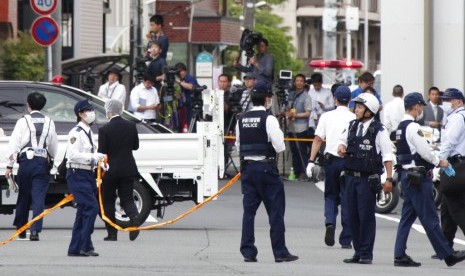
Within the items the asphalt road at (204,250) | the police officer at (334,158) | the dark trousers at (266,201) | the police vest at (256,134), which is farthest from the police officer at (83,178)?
the police officer at (334,158)

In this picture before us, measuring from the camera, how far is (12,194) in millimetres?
19531

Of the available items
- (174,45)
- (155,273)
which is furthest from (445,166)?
(174,45)

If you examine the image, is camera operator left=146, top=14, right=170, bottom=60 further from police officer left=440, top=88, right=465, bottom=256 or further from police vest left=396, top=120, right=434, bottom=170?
police vest left=396, top=120, right=434, bottom=170

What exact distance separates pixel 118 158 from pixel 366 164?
3414 millimetres

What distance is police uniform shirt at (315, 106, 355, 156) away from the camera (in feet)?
57.6

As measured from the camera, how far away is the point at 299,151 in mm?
28219

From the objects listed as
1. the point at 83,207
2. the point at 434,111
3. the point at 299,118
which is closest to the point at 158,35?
the point at 299,118

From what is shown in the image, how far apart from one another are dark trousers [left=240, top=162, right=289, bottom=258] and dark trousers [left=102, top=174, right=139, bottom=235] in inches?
96.4

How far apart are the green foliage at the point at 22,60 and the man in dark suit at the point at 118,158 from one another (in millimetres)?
23606

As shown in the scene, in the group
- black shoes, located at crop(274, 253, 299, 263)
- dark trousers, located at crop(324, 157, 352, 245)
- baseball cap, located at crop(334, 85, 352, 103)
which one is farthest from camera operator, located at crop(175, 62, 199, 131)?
black shoes, located at crop(274, 253, 299, 263)

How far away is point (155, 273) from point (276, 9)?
272 ft

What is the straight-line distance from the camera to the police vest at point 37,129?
17859 millimetres

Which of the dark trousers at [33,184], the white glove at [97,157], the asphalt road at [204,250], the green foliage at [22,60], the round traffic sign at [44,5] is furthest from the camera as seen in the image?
the green foliage at [22,60]

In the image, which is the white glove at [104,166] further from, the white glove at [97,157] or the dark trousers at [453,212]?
the dark trousers at [453,212]
